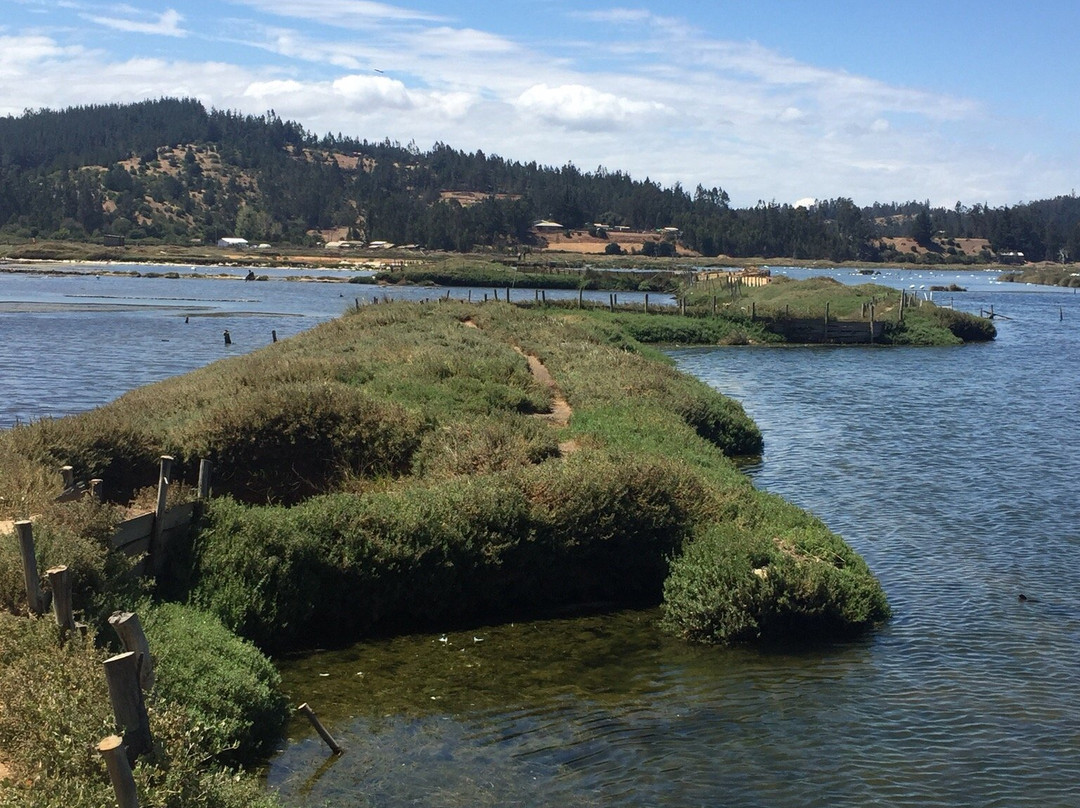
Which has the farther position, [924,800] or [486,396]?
[486,396]

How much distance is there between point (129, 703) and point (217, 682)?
11.8ft

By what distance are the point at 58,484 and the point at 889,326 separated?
61.3m

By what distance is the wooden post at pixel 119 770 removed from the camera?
6.50 meters

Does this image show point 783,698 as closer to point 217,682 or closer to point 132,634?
point 217,682

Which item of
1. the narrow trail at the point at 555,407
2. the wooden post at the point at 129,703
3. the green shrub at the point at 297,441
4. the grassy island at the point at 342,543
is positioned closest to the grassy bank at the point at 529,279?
the narrow trail at the point at 555,407

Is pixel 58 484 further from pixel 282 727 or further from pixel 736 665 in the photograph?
pixel 736 665

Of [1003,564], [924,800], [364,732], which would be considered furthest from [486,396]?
[924,800]

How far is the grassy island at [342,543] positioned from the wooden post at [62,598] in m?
0.15

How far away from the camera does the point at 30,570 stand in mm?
10555

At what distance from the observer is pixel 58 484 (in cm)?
1559

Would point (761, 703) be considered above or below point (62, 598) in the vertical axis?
below

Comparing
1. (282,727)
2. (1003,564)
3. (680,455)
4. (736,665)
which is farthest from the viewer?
(680,455)

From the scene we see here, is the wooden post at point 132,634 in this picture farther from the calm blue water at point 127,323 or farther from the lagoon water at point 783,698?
the calm blue water at point 127,323

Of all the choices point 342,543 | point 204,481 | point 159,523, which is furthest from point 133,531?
point 342,543
